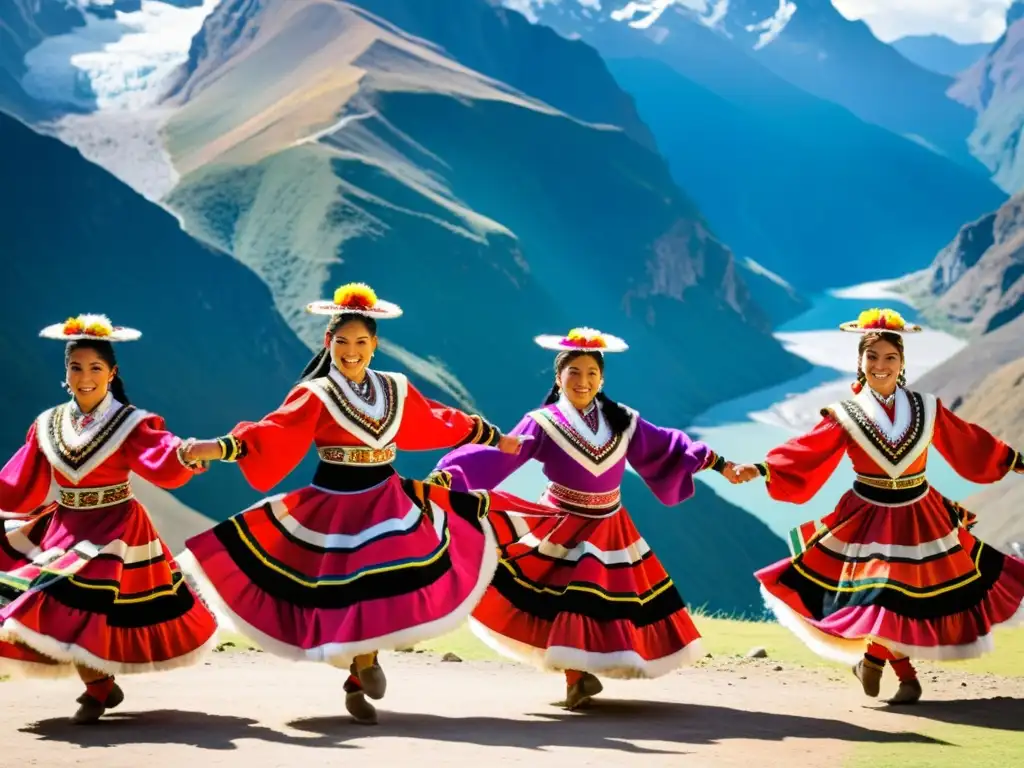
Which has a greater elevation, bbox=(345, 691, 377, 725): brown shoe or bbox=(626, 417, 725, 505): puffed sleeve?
bbox=(626, 417, 725, 505): puffed sleeve

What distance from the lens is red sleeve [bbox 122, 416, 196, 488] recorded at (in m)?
7.48

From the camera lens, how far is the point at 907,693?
8.20m

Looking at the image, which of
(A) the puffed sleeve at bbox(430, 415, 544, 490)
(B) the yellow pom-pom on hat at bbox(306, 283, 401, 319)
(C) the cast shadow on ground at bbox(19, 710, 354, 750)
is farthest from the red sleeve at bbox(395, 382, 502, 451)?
(C) the cast shadow on ground at bbox(19, 710, 354, 750)

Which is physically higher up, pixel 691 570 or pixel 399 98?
pixel 399 98

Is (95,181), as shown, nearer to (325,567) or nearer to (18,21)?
(325,567)

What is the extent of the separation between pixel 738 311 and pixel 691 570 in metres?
43.7

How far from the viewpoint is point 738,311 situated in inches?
3570

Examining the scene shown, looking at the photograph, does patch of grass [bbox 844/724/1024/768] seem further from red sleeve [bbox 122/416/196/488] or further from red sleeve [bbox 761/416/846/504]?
red sleeve [bbox 122/416/196/488]

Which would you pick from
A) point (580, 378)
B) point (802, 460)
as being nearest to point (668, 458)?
point (580, 378)

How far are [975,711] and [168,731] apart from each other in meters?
4.08

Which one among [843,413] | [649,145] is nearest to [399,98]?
[649,145]

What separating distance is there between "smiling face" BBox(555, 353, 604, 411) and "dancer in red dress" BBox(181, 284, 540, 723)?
776mm

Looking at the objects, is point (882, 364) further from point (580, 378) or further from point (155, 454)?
point (155, 454)

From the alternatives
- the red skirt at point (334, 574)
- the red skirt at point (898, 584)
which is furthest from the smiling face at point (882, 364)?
the red skirt at point (334, 574)
